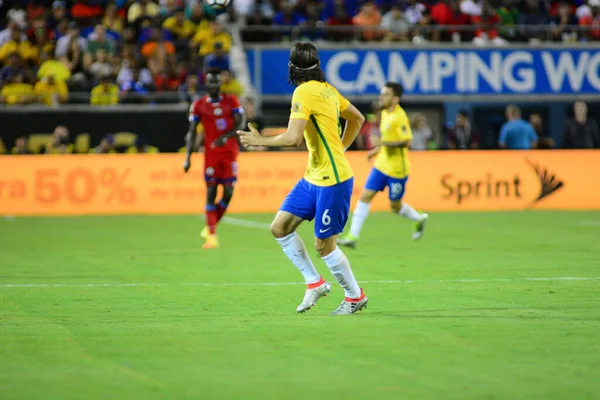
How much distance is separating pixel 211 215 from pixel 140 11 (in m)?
12.3

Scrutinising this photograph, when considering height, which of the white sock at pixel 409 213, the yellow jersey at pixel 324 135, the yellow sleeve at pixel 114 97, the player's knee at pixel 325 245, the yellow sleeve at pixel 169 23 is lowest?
the white sock at pixel 409 213

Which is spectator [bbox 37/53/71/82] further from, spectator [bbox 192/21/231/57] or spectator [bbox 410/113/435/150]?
spectator [bbox 410/113/435/150]

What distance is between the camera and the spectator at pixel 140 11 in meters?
26.5

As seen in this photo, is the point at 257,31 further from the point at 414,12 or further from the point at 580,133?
the point at 580,133

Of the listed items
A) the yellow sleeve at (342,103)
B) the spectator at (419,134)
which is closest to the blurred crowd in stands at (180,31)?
the spectator at (419,134)

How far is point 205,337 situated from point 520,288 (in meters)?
4.07

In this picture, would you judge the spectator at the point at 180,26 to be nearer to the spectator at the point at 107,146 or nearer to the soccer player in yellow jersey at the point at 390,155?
the spectator at the point at 107,146

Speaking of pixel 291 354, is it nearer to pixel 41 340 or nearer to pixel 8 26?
pixel 41 340

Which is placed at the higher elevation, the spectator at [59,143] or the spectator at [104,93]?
the spectator at [104,93]

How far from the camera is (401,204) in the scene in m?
16.3

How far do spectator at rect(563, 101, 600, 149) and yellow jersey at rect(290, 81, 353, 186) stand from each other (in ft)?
58.9

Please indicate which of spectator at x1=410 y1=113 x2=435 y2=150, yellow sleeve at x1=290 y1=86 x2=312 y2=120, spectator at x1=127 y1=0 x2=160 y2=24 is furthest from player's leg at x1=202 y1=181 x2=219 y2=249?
spectator at x1=127 y1=0 x2=160 y2=24

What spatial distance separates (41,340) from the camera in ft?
25.1

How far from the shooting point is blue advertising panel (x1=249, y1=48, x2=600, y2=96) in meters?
27.3
